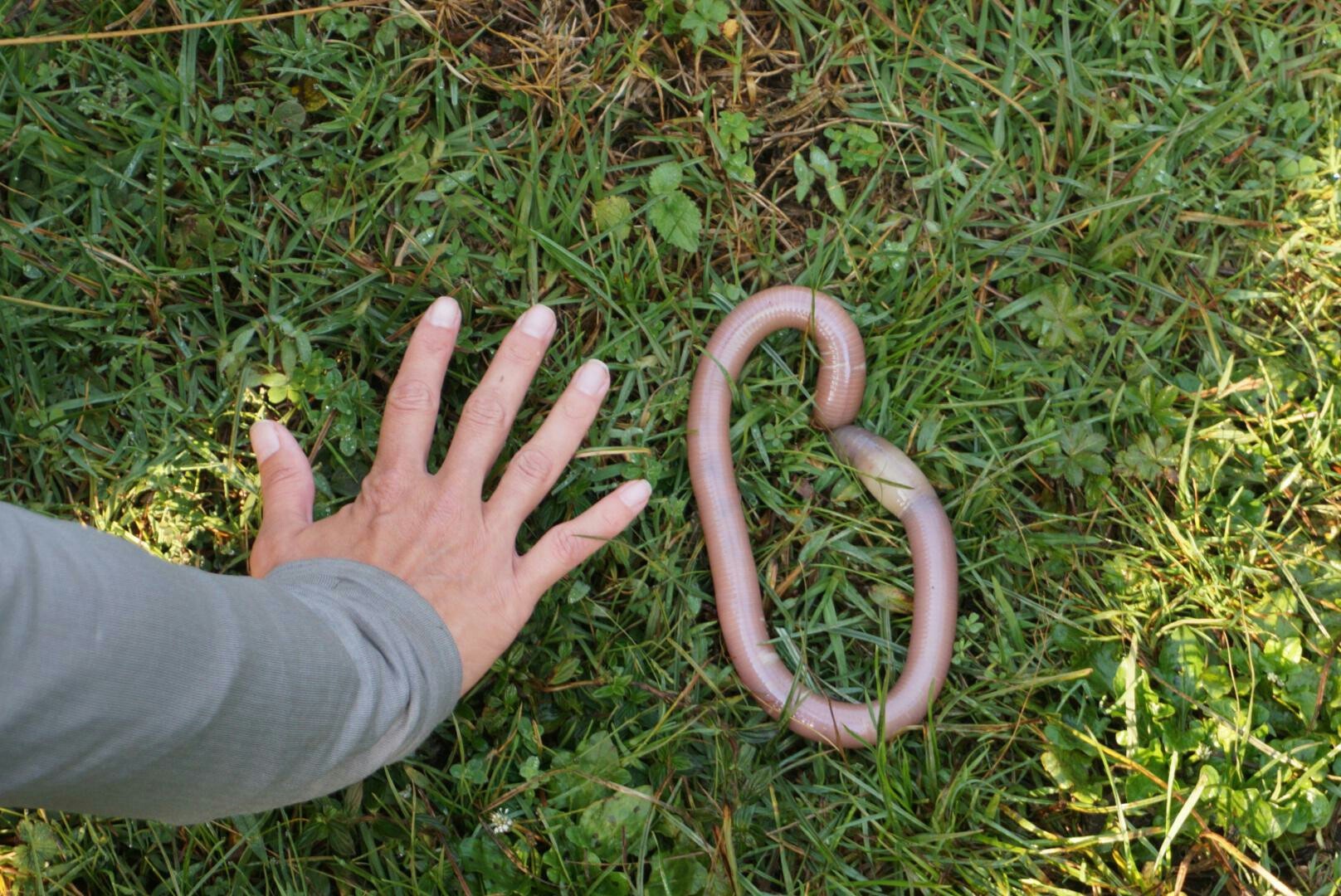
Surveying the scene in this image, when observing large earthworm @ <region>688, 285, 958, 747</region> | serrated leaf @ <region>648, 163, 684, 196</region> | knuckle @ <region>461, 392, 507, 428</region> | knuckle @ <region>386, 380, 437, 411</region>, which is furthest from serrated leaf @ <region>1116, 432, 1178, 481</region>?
knuckle @ <region>386, 380, 437, 411</region>

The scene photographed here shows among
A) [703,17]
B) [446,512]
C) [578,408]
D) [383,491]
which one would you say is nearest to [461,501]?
[446,512]

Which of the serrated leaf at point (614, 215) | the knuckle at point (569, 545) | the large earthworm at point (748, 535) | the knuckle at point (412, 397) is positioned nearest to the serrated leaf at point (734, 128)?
the serrated leaf at point (614, 215)

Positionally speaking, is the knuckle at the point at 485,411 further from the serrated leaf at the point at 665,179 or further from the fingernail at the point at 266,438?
the serrated leaf at the point at 665,179

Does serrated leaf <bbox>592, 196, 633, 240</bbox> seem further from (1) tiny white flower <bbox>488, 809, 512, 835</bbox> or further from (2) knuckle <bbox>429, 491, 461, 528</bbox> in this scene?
(1) tiny white flower <bbox>488, 809, 512, 835</bbox>

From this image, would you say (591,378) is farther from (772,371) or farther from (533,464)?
(772,371)

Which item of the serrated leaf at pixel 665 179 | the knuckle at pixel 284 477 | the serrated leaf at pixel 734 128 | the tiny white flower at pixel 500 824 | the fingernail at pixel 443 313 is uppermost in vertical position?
the serrated leaf at pixel 734 128

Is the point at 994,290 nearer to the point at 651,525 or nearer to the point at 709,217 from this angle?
the point at 709,217

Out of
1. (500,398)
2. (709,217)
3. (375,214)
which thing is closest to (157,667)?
(500,398)
